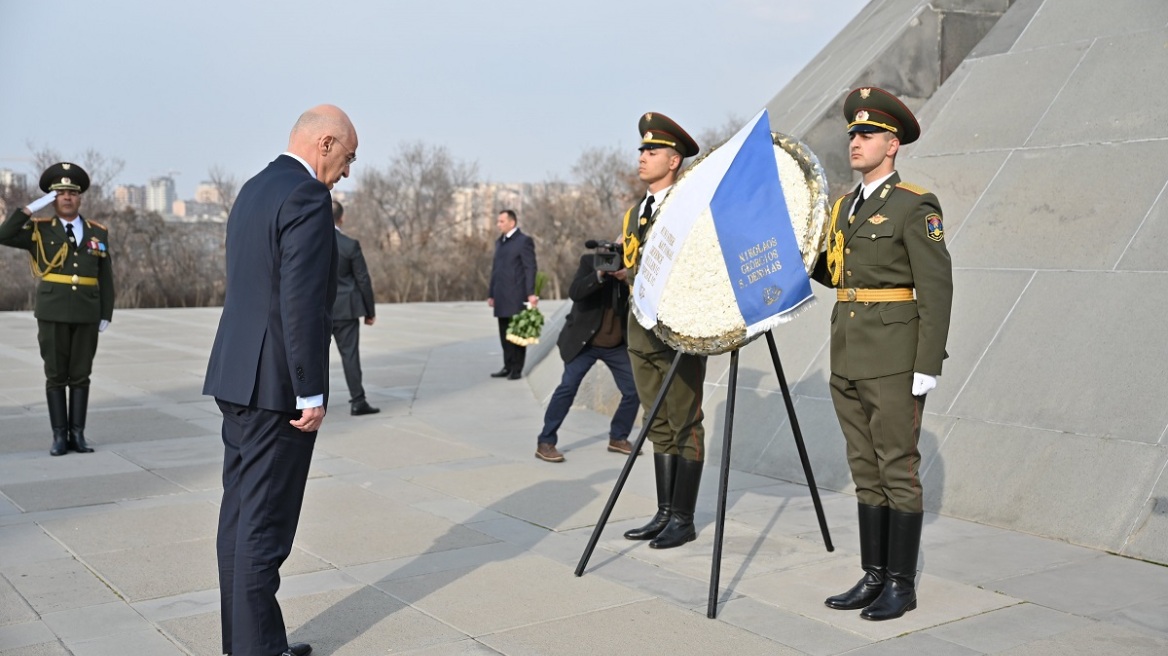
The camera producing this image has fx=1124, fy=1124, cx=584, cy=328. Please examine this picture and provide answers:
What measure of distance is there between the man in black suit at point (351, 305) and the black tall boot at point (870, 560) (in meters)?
6.35

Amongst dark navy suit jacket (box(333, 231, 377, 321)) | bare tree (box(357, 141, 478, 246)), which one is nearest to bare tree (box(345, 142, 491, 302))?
bare tree (box(357, 141, 478, 246))

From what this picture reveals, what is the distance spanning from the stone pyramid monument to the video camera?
6.29 feet

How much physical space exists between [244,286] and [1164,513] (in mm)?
4500

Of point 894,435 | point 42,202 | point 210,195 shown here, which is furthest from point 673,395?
point 210,195

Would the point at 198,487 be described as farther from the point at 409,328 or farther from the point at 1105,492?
the point at 409,328

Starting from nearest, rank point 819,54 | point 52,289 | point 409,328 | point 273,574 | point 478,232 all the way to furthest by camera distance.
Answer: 1. point 273,574
2. point 52,289
3. point 819,54
4. point 409,328
5. point 478,232

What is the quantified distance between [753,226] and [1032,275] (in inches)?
127

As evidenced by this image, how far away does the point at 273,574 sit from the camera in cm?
411

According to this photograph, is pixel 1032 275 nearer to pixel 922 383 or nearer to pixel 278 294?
pixel 922 383

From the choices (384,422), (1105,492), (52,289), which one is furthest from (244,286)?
(384,422)

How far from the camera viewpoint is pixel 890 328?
4.80 meters

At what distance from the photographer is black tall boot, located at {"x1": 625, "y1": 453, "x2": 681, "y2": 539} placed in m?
6.05

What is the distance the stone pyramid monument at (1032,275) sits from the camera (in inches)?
240

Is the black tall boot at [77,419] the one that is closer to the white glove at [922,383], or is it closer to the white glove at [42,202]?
the white glove at [42,202]
